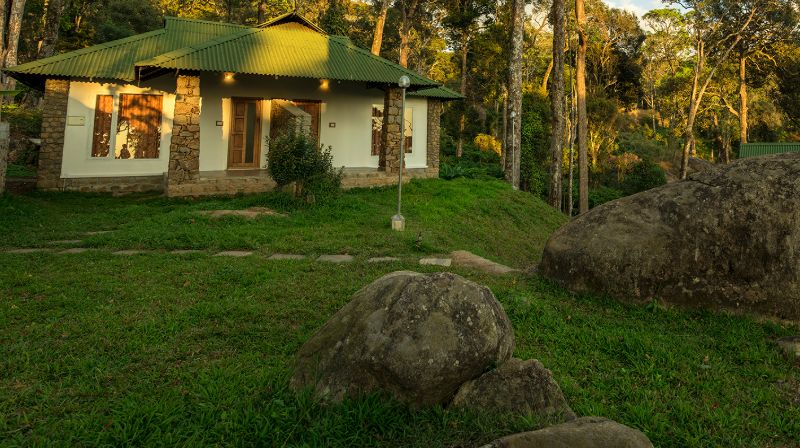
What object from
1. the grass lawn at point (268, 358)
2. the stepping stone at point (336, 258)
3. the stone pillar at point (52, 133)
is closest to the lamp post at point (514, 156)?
the grass lawn at point (268, 358)

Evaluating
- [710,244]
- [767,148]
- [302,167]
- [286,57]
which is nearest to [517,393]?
[710,244]

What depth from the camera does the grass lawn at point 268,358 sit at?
9.66ft

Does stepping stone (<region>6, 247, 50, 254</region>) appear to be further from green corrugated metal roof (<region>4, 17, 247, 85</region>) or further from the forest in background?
the forest in background

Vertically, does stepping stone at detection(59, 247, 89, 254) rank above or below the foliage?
below

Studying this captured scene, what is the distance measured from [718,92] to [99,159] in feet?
126

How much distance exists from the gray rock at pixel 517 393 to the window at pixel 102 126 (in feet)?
51.4

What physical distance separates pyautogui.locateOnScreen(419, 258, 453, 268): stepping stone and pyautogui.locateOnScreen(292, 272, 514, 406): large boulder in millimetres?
3863

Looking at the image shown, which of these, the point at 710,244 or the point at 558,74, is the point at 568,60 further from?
the point at 710,244

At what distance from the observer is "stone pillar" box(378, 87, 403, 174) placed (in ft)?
53.4

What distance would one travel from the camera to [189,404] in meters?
3.19

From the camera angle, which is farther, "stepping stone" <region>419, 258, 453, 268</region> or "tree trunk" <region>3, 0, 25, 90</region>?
"tree trunk" <region>3, 0, 25, 90</region>

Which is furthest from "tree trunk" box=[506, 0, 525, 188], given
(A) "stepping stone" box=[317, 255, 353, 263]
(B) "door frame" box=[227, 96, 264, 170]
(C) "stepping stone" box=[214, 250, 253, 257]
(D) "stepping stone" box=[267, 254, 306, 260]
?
(C) "stepping stone" box=[214, 250, 253, 257]

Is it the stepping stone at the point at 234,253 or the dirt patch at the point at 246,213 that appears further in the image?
the dirt patch at the point at 246,213

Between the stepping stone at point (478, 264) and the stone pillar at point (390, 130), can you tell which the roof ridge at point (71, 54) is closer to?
the stone pillar at point (390, 130)
